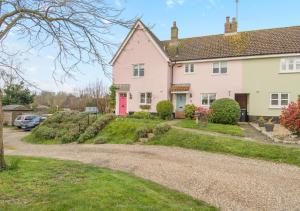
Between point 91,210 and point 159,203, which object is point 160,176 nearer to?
point 159,203

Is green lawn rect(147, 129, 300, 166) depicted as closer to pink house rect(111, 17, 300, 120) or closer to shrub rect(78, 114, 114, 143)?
shrub rect(78, 114, 114, 143)

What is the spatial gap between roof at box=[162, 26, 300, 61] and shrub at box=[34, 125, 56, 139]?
46.5ft

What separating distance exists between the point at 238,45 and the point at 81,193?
2334 cm

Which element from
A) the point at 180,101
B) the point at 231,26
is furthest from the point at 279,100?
the point at 231,26

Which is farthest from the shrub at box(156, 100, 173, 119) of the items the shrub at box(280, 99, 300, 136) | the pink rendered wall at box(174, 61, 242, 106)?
the shrub at box(280, 99, 300, 136)

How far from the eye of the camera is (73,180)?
7508 mm

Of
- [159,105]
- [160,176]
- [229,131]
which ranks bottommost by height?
[160,176]

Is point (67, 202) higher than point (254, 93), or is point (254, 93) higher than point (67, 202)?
point (254, 93)

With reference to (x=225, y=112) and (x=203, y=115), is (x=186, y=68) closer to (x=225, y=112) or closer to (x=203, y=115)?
(x=203, y=115)

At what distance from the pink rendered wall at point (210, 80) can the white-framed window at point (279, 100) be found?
115 inches

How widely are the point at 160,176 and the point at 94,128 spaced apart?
1205cm

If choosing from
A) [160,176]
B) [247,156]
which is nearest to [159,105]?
[247,156]

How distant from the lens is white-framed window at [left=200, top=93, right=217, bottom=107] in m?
25.0

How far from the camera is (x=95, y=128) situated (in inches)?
792
